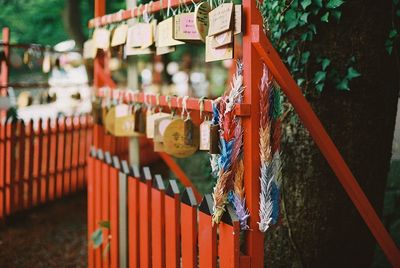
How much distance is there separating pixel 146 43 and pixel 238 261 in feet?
4.78

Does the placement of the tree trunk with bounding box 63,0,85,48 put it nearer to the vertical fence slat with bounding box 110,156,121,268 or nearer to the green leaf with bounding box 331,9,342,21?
the vertical fence slat with bounding box 110,156,121,268

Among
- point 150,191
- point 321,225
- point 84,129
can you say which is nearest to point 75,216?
point 84,129

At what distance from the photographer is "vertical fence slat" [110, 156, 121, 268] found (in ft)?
10.7

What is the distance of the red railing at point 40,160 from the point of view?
5664 millimetres

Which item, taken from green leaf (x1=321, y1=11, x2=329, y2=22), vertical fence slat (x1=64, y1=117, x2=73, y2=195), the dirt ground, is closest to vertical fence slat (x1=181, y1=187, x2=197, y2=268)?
green leaf (x1=321, y1=11, x2=329, y2=22)

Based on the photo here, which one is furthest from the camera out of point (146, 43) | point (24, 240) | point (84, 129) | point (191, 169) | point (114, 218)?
point (84, 129)

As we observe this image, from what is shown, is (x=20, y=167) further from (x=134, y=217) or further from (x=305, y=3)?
(x=305, y=3)

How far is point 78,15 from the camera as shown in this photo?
887 cm

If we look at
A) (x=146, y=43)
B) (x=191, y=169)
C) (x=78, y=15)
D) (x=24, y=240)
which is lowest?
(x=24, y=240)

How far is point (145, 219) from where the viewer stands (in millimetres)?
2738

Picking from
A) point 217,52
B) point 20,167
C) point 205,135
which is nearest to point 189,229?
point 205,135

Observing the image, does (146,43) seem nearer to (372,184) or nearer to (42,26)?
(372,184)

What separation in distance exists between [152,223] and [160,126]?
537mm

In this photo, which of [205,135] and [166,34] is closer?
[205,135]
